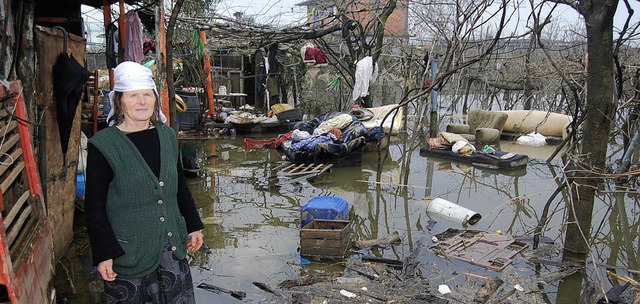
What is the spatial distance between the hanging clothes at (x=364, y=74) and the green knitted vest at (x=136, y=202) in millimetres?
10983

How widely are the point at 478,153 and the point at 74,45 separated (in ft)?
28.7

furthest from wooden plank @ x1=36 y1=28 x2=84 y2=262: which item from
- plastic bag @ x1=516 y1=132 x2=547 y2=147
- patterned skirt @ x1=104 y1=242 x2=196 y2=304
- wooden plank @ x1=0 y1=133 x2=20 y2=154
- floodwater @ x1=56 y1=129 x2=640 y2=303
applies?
plastic bag @ x1=516 y1=132 x2=547 y2=147

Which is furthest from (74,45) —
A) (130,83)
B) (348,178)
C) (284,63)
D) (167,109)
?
(284,63)

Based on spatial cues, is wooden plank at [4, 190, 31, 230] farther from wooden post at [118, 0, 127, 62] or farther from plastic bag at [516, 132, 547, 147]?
plastic bag at [516, 132, 547, 147]

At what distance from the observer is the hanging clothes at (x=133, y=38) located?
678 centimetres

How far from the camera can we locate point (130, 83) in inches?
97.8

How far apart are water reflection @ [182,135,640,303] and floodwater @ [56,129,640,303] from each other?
0.02 m

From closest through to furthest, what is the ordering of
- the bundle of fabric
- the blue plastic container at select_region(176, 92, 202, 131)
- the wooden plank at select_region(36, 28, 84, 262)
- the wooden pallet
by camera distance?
the wooden plank at select_region(36, 28, 84, 262) < the wooden pallet < the bundle of fabric < the blue plastic container at select_region(176, 92, 202, 131)

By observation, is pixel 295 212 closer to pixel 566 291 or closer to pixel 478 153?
pixel 566 291

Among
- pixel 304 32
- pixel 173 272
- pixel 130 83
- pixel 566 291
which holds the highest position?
pixel 304 32

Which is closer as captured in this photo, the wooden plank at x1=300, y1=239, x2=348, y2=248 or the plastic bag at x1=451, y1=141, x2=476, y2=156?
the wooden plank at x1=300, y1=239, x2=348, y2=248

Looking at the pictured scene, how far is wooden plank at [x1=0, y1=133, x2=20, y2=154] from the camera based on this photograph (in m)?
2.74

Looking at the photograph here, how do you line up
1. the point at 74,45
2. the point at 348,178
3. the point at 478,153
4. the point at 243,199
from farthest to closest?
the point at 478,153, the point at 348,178, the point at 243,199, the point at 74,45

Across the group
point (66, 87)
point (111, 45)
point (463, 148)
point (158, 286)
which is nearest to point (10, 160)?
point (158, 286)
